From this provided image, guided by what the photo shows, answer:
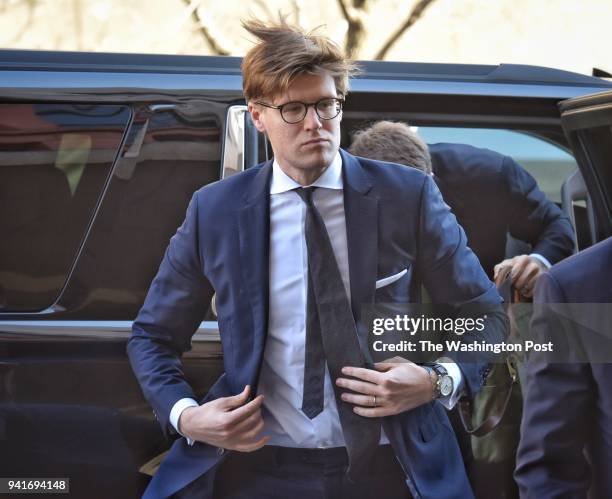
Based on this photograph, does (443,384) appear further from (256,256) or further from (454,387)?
(256,256)

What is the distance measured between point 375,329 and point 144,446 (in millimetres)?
671

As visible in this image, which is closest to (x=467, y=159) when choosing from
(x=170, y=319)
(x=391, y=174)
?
(x=391, y=174)

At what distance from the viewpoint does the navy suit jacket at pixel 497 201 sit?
246cm

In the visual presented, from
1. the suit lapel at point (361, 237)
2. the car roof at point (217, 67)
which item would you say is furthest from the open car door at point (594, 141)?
the suit lapel at point (361, 237)

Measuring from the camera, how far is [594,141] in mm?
2246

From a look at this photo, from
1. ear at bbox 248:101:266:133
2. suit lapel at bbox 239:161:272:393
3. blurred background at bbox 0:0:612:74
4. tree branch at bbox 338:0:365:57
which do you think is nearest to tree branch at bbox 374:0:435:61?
blurred background at bbox 0:0:612:74

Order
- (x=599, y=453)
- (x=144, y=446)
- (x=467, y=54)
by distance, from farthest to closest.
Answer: (x=467, y=54) → (x=144, y=446) → (x=599, y=453)

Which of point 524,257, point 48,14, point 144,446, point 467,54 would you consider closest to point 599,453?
point 524,257

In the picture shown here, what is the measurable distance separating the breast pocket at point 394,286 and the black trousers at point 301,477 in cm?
28

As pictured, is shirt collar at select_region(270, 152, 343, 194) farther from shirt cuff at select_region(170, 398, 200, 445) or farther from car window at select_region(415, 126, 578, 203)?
car window at select_region(415, 126, 578, 203)

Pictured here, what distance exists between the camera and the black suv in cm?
229

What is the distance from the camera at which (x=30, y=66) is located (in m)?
2.48

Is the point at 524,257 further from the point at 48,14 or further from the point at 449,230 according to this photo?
the point at 48,14

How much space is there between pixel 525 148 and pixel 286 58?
2.77 feet
